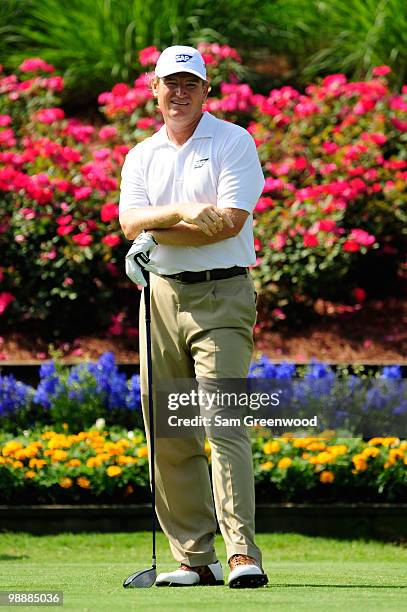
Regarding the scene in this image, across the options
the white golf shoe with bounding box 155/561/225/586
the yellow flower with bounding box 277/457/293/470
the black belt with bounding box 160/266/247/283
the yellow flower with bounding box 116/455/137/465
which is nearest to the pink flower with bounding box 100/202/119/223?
the yellow flower with bounding box 116/455/137/465

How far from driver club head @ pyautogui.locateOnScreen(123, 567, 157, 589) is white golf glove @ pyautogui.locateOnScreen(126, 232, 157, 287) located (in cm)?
100

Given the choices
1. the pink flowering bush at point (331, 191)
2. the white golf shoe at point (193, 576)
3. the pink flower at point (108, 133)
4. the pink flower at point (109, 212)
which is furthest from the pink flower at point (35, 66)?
the white golf shoe at point (193, 576)

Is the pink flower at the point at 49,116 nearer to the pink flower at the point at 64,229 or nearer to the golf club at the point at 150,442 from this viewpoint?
the pink flower at the point at 64,229

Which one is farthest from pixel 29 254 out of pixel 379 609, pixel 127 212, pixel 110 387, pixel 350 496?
pixel 379 609

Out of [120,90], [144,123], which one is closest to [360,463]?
[144,123]

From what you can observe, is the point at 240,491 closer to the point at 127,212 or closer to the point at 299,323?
the point at 127,212

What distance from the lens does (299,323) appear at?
8.59 metres

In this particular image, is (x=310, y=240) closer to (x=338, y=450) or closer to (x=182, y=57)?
(x=338, y=450)

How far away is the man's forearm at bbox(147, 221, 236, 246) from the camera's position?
4480 millimetres

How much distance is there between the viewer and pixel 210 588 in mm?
4348

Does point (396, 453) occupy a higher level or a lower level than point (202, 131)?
lower

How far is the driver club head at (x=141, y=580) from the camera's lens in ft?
14.3

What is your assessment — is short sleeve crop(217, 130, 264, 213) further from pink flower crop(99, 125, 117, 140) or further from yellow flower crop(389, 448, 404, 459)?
pink flower crop(99, 125, 117, 140)

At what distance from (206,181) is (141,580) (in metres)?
1.40
